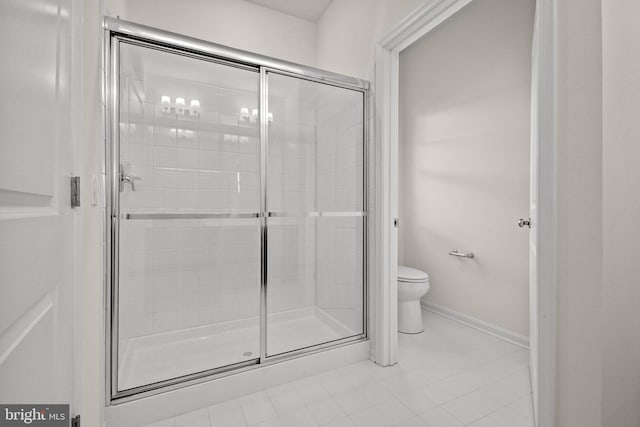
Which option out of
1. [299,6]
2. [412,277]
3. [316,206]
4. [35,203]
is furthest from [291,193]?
[299,6]

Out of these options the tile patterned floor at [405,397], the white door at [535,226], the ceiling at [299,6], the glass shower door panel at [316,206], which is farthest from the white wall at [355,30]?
the tile patterned floor at [405,397]

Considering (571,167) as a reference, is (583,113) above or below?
above

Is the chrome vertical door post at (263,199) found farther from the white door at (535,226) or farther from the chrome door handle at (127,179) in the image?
the white door at (535,226)

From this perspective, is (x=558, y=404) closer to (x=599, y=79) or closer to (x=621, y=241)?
(x=621, y=241)

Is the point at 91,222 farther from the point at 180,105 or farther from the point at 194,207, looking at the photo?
the point at 180,105

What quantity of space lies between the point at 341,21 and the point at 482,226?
6.75 ft

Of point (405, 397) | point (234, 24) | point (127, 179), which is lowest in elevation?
point (405, 397)

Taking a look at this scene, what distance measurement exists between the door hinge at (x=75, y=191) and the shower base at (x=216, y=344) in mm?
949

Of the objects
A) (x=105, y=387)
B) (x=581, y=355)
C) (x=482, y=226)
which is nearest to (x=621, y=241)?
(x=581, y=355)

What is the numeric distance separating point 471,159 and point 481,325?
54.3 inches

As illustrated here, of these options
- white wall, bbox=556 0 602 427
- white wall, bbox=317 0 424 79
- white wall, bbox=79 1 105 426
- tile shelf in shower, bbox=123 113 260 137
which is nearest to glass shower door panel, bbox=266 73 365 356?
tile shelf in shower, bbox=123 113 260 137

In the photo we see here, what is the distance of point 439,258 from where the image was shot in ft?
9.46

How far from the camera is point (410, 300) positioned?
2.48 m

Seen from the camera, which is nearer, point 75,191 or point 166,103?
point 75,191
